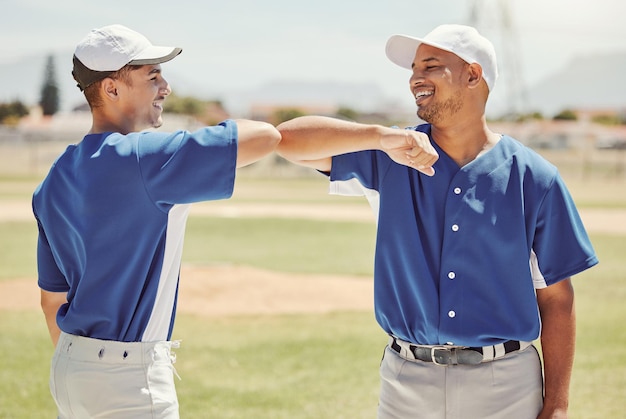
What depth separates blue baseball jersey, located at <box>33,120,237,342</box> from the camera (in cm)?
264

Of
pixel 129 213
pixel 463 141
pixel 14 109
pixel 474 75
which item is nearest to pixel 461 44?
pixel 474 75

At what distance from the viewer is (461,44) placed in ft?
10.2

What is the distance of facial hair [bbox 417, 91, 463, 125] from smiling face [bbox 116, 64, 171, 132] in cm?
107

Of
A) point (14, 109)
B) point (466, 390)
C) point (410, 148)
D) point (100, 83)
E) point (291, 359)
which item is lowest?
point (14, 109)

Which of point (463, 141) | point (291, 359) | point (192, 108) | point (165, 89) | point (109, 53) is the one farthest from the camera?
point (192, 108)

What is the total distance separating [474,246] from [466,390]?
571mm

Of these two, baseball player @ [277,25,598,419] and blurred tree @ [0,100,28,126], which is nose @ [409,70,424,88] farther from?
blurred tree @ [0,100,28,126]

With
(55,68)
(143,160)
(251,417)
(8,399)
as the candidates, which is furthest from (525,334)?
(55,68)

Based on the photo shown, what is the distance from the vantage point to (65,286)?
3.12 m

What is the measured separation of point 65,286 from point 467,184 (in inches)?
66.5

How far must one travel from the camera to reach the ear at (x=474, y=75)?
317 centimetres

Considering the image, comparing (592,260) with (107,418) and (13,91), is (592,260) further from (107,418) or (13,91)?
(13,91)

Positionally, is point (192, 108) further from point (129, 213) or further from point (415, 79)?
point (129, 213)

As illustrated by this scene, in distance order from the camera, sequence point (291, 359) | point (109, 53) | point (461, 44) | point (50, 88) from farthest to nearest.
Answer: point (50, 88)
point (291, 359)
point (461, 44)
point (109, 53)
